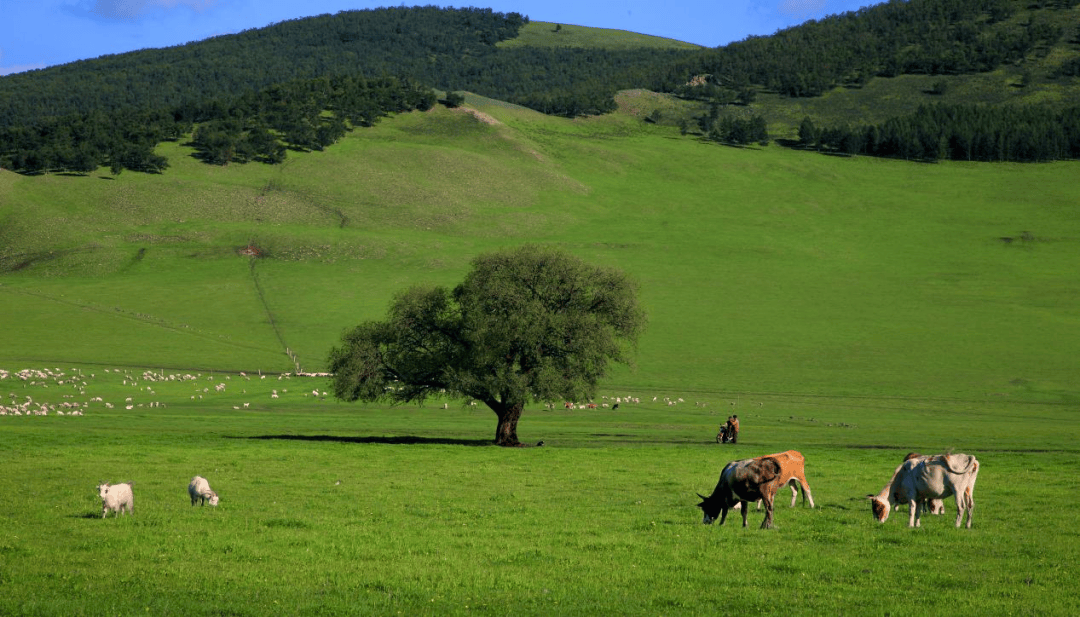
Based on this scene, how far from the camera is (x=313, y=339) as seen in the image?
3917 inches

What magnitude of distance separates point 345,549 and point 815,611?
8680mm

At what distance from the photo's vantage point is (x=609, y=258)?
137 metres

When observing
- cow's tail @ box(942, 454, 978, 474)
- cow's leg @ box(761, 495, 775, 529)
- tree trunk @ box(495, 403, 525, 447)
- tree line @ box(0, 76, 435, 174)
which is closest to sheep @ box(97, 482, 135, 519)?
cow's leg @ box(761, 495, 775, 529)

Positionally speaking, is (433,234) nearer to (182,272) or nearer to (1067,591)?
(182,272)

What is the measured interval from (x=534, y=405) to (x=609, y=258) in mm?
59065

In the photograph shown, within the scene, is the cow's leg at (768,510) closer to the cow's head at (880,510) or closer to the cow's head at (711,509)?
the cow's head at (711,509)

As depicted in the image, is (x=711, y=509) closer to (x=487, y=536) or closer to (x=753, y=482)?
(x=753, y=482)

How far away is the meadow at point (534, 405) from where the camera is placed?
56.5 ft

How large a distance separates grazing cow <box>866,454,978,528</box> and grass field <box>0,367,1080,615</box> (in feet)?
1.80

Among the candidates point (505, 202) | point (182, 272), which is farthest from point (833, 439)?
point (505, 202)

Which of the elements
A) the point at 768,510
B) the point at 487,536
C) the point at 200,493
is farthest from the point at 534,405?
the point at 487,536

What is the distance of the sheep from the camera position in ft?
74.0

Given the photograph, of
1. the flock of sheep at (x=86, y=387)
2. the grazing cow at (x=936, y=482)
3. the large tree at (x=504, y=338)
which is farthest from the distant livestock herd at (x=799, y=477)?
the flock of sheep at (x=86, y=387)

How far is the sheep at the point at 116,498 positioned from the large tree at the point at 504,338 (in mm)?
25744
